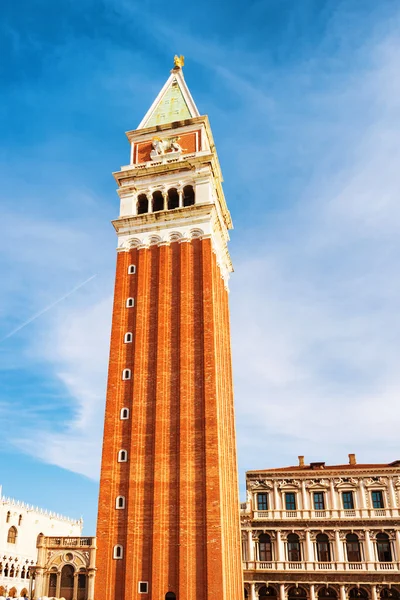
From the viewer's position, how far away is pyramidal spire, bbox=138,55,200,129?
187 feet

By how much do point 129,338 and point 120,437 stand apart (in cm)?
825

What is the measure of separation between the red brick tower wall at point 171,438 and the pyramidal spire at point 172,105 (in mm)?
16876

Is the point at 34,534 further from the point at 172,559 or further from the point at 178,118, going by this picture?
the point at 178,118

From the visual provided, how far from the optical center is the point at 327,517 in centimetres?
5303

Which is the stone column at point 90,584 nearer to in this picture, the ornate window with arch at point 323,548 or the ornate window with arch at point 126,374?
the ornate window with arch at point 126,374

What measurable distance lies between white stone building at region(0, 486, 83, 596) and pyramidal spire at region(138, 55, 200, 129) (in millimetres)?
46839

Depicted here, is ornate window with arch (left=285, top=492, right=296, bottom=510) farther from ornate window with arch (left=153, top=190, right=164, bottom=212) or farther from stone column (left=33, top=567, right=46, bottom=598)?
ornate window with arch (left=153, top=190, right=164, bottom=212)

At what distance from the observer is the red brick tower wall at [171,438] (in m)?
35.9

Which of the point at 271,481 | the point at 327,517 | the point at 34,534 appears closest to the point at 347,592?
the point at 327,517

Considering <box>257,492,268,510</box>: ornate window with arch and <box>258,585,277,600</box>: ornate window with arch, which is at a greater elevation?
<box>257,492,268,510</box>: ornate window with arch

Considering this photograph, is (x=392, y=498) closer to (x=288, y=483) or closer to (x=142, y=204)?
(x=288, y=483)

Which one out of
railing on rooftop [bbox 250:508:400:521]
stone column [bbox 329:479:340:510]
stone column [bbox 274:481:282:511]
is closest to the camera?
railing on rooftop [bbox 250:508:400:521]

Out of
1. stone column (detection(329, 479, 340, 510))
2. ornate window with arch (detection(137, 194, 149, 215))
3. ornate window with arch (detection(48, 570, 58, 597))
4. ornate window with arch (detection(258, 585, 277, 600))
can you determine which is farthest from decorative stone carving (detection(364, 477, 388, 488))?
ornate window with arch (detection(137, 194, 149, 215))

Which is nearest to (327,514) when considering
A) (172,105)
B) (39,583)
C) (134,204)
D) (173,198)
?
(39,583)
